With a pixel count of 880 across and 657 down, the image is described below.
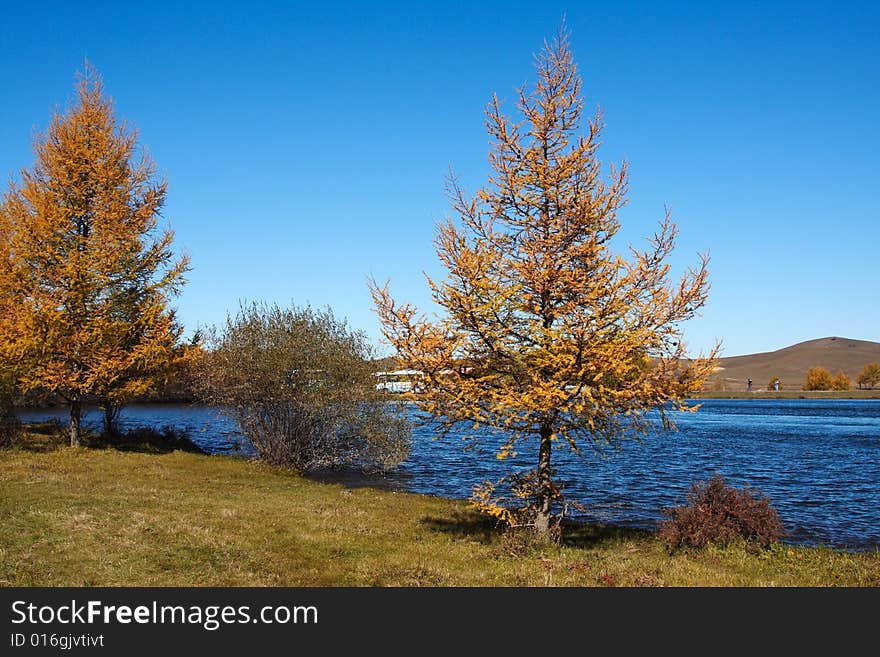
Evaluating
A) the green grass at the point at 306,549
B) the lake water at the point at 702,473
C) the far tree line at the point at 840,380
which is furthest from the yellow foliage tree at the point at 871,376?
the green grass at the point at 306,549

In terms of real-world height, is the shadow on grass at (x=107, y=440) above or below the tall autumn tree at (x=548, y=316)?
below

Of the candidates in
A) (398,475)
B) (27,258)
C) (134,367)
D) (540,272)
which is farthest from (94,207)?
(540,272)

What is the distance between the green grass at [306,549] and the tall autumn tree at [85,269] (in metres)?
6.44

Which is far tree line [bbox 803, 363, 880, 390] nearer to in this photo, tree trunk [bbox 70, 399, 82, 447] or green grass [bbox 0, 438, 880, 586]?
green grass [bbox 0, 438, 880, 586]

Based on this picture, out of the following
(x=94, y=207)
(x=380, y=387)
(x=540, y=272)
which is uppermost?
(x=94, y=207)

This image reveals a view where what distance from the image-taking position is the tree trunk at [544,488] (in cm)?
1445

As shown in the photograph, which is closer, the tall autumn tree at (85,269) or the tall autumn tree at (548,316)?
the tall autumn tree at (548,316)

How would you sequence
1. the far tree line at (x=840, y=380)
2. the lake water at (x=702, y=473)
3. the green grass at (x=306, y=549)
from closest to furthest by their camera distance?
the green grass at (x=306, y=549)
the lake water at (x=702, y=473)
the far tree line at (x=840, y=380)

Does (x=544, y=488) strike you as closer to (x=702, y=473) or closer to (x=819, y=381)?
(x=702, y=473)

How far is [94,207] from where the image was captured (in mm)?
27516

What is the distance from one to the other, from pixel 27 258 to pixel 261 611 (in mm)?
23296

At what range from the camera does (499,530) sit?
56.6ft

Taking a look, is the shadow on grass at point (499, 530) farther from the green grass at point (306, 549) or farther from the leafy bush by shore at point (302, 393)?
the leafy bush by shore at point (302, 393)

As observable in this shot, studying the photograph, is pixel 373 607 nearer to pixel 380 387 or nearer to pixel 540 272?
pixel 540 272
